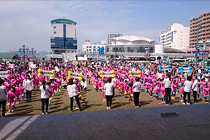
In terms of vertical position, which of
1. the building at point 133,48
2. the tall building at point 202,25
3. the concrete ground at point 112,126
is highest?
the tall building at point 202,25

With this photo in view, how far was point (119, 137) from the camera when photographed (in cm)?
330

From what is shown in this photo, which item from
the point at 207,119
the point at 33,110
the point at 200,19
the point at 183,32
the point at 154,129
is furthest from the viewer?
the point at 183,32

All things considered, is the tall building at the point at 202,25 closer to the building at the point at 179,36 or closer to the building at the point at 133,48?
the building at the point at 179,36

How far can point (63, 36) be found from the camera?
124 meters

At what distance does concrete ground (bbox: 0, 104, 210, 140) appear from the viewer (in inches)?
130

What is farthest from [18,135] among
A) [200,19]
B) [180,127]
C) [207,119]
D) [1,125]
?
[200,19]

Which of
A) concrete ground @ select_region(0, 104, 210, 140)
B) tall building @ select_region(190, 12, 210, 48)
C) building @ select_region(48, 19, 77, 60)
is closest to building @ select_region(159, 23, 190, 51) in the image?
tall building @ select_region(190, 12, 210, 48)

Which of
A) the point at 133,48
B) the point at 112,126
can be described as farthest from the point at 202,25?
the point at 112,126

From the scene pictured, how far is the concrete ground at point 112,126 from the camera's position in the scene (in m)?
3.31

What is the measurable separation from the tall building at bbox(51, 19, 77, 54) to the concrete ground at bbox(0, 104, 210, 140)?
391 feet

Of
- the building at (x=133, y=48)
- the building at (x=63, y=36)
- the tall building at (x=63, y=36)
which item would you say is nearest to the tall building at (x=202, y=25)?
the building at (x=133, y=48)

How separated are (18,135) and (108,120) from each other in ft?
6.73

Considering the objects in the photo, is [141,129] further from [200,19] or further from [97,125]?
[200,19]

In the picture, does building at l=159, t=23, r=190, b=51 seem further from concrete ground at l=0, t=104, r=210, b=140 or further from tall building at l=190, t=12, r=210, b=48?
concrete ground at l=0, t=104, r=210, b=140
